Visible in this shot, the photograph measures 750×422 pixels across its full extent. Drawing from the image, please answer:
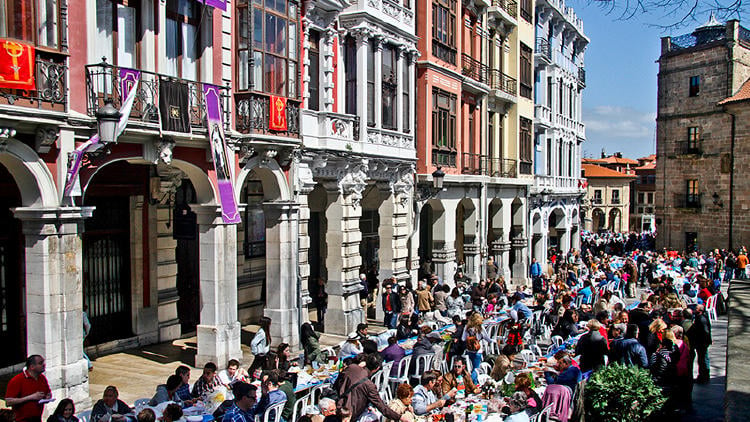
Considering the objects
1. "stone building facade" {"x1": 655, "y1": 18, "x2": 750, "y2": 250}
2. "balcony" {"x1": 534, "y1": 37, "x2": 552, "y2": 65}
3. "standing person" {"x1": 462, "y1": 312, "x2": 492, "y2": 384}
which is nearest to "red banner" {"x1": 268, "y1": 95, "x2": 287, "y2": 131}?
"standing person" {"x1": 462, "y1": 312, "x2": 492, "y2": 384}

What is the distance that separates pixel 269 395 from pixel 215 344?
5.43 meters

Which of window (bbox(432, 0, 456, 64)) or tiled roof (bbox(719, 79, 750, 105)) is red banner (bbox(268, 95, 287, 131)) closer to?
window (bbox(432, 0, 456, 64))

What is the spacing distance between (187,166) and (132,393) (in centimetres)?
465

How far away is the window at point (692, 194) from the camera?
44287 millimetres

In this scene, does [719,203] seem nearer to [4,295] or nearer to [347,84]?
[347,84]

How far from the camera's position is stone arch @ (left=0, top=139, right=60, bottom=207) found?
10.9m

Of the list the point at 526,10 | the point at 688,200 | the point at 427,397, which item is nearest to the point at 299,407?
the point at 427,397

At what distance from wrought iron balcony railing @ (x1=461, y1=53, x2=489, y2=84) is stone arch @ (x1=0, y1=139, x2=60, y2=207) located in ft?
62.8

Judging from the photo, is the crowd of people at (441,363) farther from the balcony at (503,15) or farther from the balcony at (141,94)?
the balcony at (503,15)

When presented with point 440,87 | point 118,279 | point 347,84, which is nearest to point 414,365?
point 118,279

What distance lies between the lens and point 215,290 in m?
14.7

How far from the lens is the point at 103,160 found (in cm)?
1230

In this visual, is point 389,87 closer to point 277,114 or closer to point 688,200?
point 277,114

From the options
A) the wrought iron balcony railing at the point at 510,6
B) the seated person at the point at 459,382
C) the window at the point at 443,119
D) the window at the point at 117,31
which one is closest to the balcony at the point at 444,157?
the window at the point at 443,119
